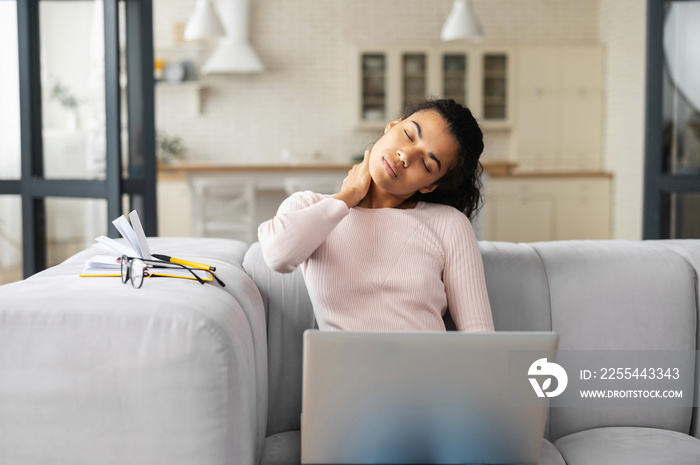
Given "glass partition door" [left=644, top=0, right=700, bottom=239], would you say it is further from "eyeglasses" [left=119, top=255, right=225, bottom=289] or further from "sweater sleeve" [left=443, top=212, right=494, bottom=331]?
"eyeglasses" [left=119, top=255, right=225, bottom=289]

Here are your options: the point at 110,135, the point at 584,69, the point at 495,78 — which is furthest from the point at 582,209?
the point at 110,135

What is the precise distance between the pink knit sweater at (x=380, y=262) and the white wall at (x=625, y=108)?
17.4 feet

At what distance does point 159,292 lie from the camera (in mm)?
1381

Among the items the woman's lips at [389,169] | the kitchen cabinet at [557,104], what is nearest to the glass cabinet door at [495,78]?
the kitchen cabinet at [557,104]

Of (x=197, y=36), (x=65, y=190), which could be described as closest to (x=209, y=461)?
(x=65, y=190)

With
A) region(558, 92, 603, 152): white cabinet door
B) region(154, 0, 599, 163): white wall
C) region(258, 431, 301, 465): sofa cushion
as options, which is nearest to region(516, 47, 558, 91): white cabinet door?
region(558, 92, 603, 152): white cabinet door

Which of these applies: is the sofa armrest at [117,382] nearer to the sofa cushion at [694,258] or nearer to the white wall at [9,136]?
the sofa cushion at [694,258]

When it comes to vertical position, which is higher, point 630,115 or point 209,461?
point 630,115

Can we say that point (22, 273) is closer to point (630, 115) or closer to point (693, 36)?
point (693, 36)

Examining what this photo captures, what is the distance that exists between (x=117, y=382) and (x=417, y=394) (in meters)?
0.55

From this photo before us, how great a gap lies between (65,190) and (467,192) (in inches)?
77.3

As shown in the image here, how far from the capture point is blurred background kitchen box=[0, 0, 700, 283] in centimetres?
695

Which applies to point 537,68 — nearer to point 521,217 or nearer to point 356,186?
point 521,217

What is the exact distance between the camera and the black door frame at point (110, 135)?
2873 millimetres
